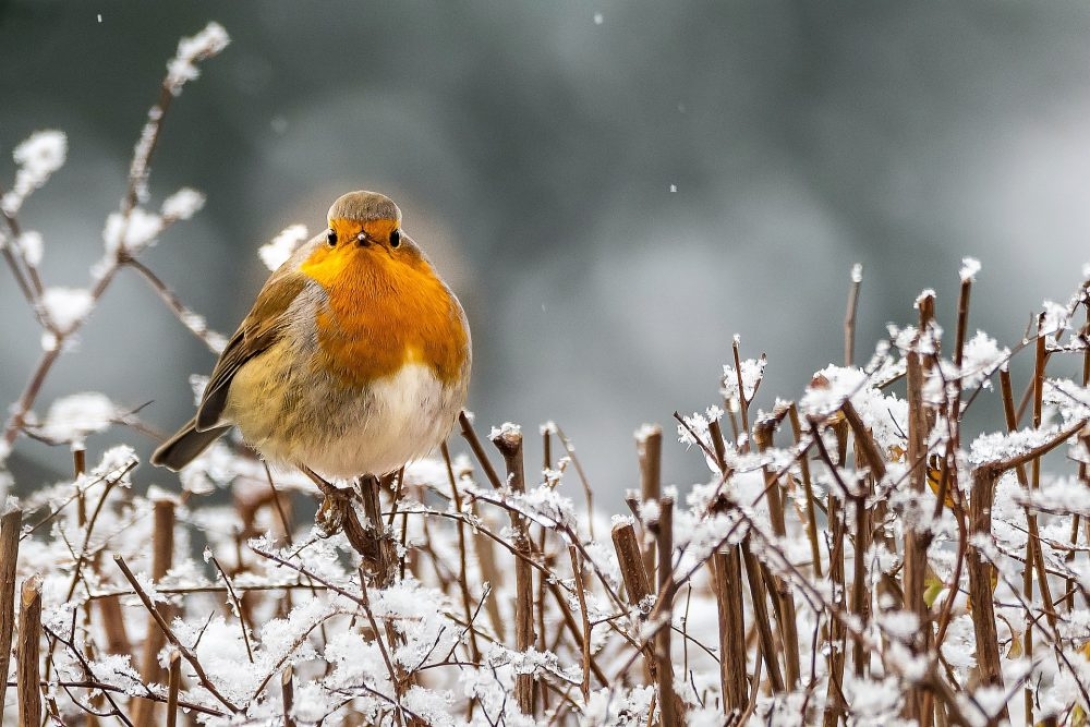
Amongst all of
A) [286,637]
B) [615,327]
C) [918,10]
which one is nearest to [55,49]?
[615,327]

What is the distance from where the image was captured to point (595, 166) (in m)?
6.66

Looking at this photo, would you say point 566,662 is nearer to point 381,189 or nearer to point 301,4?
point 381,189

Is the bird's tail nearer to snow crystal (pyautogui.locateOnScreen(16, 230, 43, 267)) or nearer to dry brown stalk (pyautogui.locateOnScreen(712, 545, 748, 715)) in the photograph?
snow crystal (pyautogui.locateOnScreen(16, 230, 43, 267))

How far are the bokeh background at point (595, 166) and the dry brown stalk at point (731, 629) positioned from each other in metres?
4.51

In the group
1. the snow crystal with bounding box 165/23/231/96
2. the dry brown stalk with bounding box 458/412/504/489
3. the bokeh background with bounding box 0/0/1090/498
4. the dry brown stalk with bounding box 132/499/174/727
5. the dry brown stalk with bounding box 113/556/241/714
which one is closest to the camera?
the dry brown stalk with bounding box 113/556/241/714

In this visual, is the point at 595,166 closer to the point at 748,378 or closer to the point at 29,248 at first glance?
the point at 29,248

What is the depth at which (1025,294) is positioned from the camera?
562cm

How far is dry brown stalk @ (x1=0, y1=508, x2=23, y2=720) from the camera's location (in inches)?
50.8

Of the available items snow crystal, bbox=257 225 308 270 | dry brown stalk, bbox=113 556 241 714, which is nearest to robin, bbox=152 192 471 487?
snow crystal, bbox=257 225 308 270

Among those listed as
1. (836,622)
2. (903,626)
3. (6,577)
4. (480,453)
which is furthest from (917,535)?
(6,577)

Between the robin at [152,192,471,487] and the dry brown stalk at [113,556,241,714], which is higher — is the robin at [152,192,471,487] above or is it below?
above

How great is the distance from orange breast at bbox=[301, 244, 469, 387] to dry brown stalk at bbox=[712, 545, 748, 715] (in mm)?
980

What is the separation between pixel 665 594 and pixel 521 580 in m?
0.47

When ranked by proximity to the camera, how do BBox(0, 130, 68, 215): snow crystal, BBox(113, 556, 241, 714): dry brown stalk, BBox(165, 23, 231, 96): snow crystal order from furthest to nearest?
BBox(0, 130, 68, 215): snow crystal → BBox(165, 23, 231, 96): snow crystal → BBox(113, 556, 241, 714): dry brown stalk
